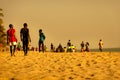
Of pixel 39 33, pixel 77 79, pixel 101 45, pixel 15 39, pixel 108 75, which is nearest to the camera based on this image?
pixel 77 79

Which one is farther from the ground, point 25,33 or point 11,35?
point 25,33

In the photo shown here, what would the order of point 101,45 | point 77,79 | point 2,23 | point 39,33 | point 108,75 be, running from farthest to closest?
1. point 2,23
2. point 101,45
3. point 39,33
4. point 108,75
5. point 77,79

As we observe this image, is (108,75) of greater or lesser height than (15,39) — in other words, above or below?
below

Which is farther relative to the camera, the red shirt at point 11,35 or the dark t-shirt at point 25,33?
the dark t-shirt at point 25,33

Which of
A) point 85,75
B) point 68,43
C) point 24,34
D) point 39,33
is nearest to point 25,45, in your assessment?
point 24,34

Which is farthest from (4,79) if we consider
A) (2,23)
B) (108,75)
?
(2,23)

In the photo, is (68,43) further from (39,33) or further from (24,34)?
(24,34)

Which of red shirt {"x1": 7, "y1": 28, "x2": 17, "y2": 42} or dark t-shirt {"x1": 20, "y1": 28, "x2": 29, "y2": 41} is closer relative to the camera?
red shirt {"x1": 7, "y1": 28, "x2": 17, "y2": 42}

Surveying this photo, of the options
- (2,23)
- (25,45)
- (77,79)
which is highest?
(2,23)

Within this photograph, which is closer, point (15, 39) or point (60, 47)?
point (15, 39)

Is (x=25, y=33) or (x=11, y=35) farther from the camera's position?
(x=25, y=33)

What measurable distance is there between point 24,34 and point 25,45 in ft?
2.28

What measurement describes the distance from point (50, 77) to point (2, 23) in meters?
49.1

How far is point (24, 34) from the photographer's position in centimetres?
1791
